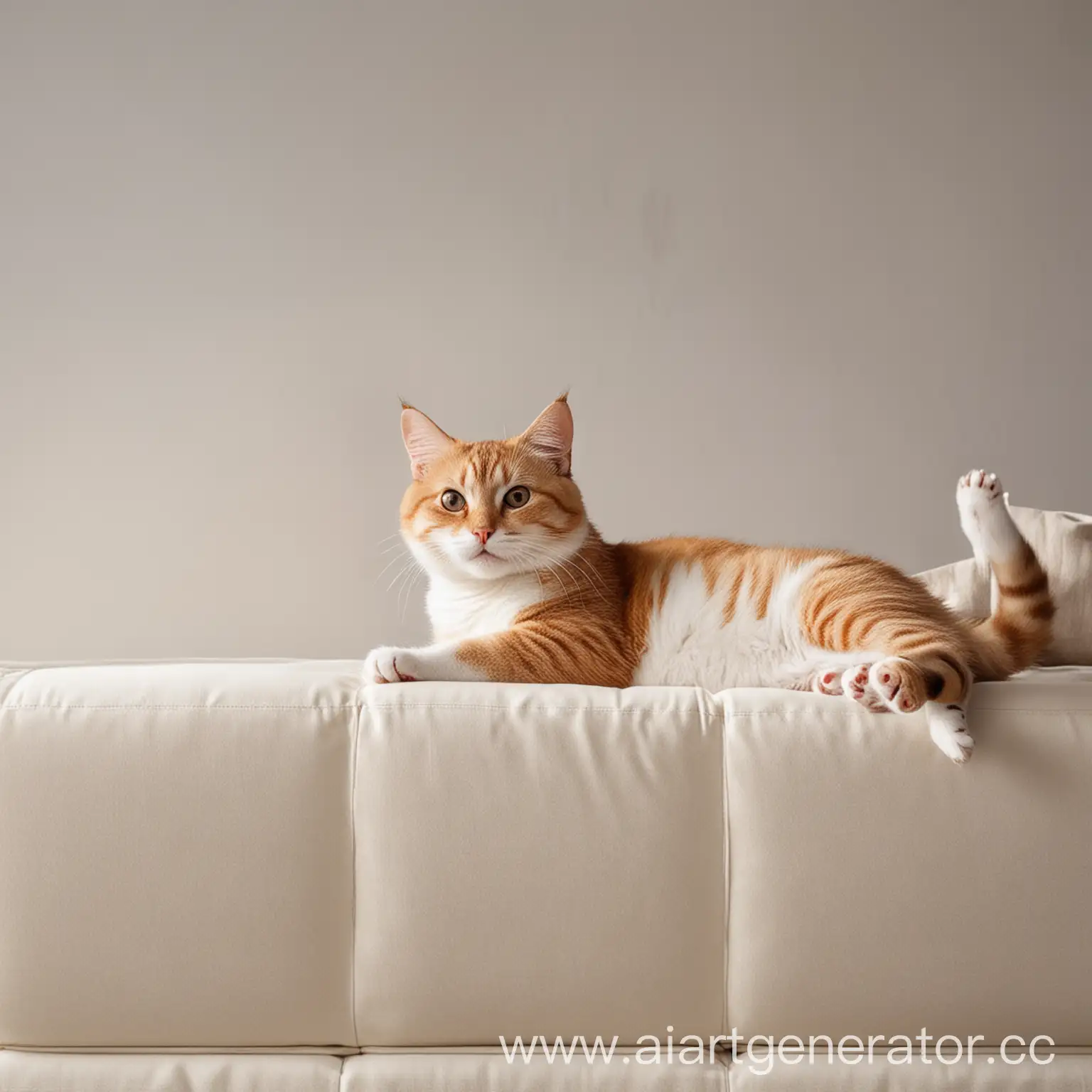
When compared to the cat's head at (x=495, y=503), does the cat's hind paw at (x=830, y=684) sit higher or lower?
lower

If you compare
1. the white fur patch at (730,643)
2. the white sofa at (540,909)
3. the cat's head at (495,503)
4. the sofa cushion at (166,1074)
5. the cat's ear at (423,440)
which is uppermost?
the cat's ear at (423,440)

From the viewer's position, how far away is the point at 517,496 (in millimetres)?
1721

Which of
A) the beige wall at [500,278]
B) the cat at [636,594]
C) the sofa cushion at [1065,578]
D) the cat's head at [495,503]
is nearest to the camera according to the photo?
the cat at [636,594]

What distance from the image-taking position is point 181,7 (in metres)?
3.62

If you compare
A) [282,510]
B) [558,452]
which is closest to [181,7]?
[282,510]

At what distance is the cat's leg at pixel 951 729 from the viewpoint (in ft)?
3.99

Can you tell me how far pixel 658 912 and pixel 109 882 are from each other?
606 mm

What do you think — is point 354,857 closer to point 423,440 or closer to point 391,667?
→ point 391,667

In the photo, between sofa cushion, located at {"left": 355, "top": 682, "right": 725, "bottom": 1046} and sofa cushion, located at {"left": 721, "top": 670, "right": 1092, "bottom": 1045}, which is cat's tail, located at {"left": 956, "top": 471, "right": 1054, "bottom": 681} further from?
sofa cushion, located at {"left": 355, "top": 682, "right": 725, "bottom": 1046}

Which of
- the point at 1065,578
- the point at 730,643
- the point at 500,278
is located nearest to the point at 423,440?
the point at 730,643

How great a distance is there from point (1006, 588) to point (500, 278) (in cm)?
227

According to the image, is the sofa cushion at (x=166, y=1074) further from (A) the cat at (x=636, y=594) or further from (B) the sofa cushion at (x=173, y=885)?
(A) the cat at (x=636, y=594)

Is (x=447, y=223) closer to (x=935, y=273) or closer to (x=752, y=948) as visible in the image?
(x=935, y=273)

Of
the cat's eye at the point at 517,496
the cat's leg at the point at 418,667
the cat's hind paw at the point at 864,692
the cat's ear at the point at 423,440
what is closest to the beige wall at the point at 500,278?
the cat's ear at the point at 423,440
